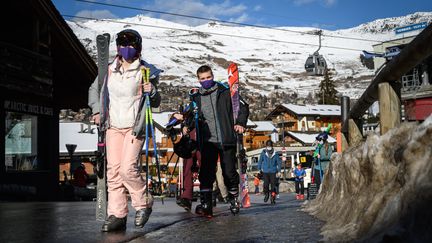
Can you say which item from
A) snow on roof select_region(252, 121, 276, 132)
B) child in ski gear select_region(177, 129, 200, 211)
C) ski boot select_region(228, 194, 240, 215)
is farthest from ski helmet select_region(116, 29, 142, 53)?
snow on roof select_region(252, 121, 276, 132)

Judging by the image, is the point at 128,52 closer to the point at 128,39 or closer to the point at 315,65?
the point at 128,39

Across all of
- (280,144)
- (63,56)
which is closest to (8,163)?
(63,56)

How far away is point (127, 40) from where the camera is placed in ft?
18.7

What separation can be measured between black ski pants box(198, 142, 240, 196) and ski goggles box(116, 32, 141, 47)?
2096 mm

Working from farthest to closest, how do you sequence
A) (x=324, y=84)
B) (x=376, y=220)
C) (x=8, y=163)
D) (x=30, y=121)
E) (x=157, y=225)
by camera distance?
(x=324, y=84) < (x=30, y=121) < (x=8, y=163) < (x=157, y=225) < (x=376, y=220)

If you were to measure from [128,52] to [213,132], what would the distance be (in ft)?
6.71

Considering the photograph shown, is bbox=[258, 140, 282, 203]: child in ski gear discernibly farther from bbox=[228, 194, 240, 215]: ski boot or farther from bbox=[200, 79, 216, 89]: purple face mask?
bbox=[200, 79, 216, 89]: purple face mask

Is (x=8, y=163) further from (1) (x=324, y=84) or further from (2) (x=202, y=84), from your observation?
(1) (x=324, y=84)

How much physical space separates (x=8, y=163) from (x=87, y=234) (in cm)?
1323

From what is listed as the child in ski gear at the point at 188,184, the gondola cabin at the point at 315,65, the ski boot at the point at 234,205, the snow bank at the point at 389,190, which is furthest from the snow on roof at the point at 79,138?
the snow bank at the point at 389,190

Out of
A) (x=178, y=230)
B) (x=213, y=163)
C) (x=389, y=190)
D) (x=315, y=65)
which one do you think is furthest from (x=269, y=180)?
(x=315, y=65)

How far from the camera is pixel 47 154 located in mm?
19922

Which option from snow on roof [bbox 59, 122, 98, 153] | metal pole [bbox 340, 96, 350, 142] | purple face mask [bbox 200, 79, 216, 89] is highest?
snow on roof [bbox 59, 122, 98, 153]

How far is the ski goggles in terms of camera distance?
5684mm
